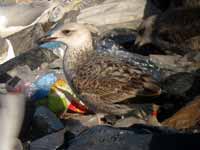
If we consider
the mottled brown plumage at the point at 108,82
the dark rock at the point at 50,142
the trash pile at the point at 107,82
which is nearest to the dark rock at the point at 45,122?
the trash pile at the point at 107,82

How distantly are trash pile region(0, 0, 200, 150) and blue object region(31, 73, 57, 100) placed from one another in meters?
0.01

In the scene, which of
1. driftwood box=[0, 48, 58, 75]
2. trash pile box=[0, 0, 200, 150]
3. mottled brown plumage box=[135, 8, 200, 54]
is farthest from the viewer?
mottled brown plumage box=[135, 8, 200, 54]

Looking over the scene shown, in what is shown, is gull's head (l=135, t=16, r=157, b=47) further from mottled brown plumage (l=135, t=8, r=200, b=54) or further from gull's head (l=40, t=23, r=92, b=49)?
gull's head (l=40, t=23, r=92, b=49)

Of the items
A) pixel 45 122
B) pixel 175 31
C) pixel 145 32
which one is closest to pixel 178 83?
pixel 45 122

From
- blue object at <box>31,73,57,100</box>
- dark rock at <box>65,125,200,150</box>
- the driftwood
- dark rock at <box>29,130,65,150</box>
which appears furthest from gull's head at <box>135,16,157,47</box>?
dark rock at <box>65,125,200,150</box>

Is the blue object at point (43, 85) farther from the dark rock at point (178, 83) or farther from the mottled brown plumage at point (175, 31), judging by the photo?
the mottled brown plumage at point (175, 31)

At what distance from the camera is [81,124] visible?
574cm

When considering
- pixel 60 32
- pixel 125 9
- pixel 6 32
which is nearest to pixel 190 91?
pixel 60 32

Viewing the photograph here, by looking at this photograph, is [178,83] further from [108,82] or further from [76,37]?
[76,37]

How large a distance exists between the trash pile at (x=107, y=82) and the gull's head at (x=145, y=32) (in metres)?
0.02

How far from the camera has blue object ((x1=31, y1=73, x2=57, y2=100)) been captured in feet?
21.2

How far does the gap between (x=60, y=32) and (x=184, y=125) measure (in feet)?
5.64

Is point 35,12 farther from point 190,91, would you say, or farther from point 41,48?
point 190,91

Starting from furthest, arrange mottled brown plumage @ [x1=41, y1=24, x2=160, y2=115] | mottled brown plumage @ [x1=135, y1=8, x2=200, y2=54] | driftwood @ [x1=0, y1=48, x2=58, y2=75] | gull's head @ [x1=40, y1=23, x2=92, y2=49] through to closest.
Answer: mottled brown plumage @ [x1=135, y1=8, x2=200, y2=54], driftwood @ [x1=0, y1=48, x2=58, y2=75], gull's head @ [x1=40, y1=23, x2=92, y2=49], mottled brown plumage @ [x1=41, y1=24, x2=160, y2=115]
